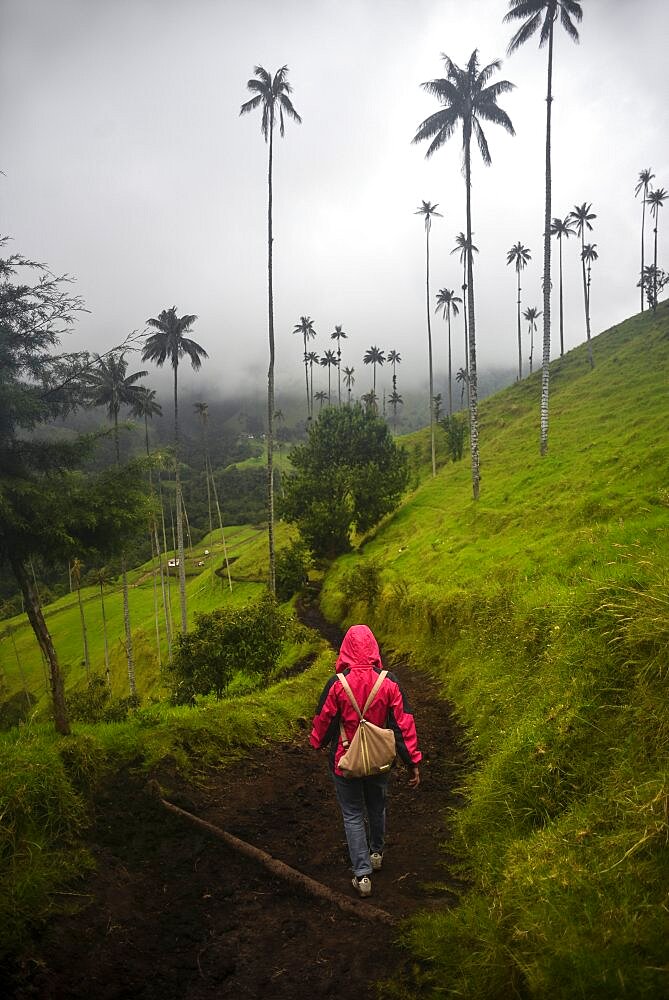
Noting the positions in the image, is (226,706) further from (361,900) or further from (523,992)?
(523,992)

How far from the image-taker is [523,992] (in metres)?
3.07

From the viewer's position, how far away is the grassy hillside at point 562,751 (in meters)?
3.13

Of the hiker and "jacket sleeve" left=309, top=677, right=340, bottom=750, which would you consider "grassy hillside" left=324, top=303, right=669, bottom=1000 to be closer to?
the hiker

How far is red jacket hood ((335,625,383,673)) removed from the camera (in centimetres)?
510

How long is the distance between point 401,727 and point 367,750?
0.42m

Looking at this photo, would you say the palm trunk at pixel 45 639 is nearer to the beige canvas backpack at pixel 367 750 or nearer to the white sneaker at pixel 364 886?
the beige canvas backpack at pixel 367 750

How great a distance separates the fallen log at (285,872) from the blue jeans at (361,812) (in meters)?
0.33

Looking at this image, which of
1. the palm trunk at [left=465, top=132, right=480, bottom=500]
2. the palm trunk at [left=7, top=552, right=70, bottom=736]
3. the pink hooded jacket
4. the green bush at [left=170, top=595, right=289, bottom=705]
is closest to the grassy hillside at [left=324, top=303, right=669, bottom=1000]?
the pink hooded jacket

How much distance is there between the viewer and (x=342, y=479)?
36.8 meters

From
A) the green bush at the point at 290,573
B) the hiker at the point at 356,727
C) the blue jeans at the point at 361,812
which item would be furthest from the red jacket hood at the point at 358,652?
the green bush at the point at 290,573

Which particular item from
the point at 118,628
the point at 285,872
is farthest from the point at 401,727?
the point at 118,628

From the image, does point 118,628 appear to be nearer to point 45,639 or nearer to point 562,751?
point 45,639

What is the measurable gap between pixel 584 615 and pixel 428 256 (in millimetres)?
52919

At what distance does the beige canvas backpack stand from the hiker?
0.23ft
